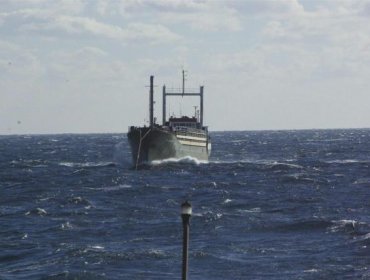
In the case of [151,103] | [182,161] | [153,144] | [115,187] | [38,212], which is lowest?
[38,212]

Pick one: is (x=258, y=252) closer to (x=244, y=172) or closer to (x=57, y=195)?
(x=57, y=195)

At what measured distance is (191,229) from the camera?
45781 millimetres

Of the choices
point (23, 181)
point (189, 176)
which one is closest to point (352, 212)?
point (189, 176)

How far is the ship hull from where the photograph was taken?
92.7 meters

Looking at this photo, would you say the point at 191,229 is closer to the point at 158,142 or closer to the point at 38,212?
the point at 38,212

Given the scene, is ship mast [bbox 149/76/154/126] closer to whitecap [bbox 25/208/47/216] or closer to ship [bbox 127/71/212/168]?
ship [bbox 127/71/212/168]

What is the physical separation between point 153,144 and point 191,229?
4790cm

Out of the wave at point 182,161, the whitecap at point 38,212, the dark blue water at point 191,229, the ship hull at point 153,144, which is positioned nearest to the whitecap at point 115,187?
the dark blue water at point 191,229

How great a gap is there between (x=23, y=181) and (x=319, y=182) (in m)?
26.8

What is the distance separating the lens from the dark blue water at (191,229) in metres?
35.4

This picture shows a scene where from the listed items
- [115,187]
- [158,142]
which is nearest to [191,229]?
[115,187]

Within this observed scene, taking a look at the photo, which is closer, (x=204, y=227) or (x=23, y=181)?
(x=204, y=227)

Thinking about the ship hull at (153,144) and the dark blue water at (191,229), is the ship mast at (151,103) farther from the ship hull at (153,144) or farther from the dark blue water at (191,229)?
the dark blue water at (191,229)

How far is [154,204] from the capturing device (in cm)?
5825
